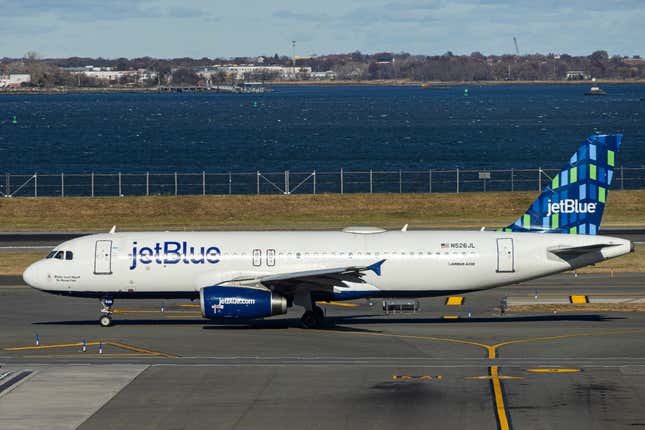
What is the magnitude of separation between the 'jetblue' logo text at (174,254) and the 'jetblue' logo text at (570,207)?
598 inches

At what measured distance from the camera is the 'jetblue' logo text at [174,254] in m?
48.7

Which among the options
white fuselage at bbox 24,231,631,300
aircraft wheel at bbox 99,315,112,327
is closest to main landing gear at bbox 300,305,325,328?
white fuselage at bbox 24,231,631,300

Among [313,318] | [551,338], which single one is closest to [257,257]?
[313,318]

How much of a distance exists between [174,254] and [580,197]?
60.5 ft

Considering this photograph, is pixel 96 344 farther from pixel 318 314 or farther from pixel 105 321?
pixel 318 314

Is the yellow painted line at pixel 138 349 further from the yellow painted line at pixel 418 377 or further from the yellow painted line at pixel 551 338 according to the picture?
the yellow painted line at pixel 551 338

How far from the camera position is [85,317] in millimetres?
52344

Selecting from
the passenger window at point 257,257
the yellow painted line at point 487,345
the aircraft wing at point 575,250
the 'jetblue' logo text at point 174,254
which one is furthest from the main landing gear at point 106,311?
the aircraft wing at point 575,250

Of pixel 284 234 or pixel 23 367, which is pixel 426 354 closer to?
pixel 284 234

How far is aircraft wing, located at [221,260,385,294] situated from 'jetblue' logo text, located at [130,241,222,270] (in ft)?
4.55

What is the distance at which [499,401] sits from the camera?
34906 millimetres

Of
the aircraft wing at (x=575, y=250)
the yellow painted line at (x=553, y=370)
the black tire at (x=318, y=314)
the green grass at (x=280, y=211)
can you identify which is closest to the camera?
the yellow painted line at (x=553, y=370)

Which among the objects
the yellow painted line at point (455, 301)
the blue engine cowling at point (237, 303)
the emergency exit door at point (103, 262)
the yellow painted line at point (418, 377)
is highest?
the emergency exit door at point (103, 262)

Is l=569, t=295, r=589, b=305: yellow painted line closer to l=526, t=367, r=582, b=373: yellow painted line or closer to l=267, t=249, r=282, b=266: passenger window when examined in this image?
l=526, t=367, r=582, b=373: yellow painted line
